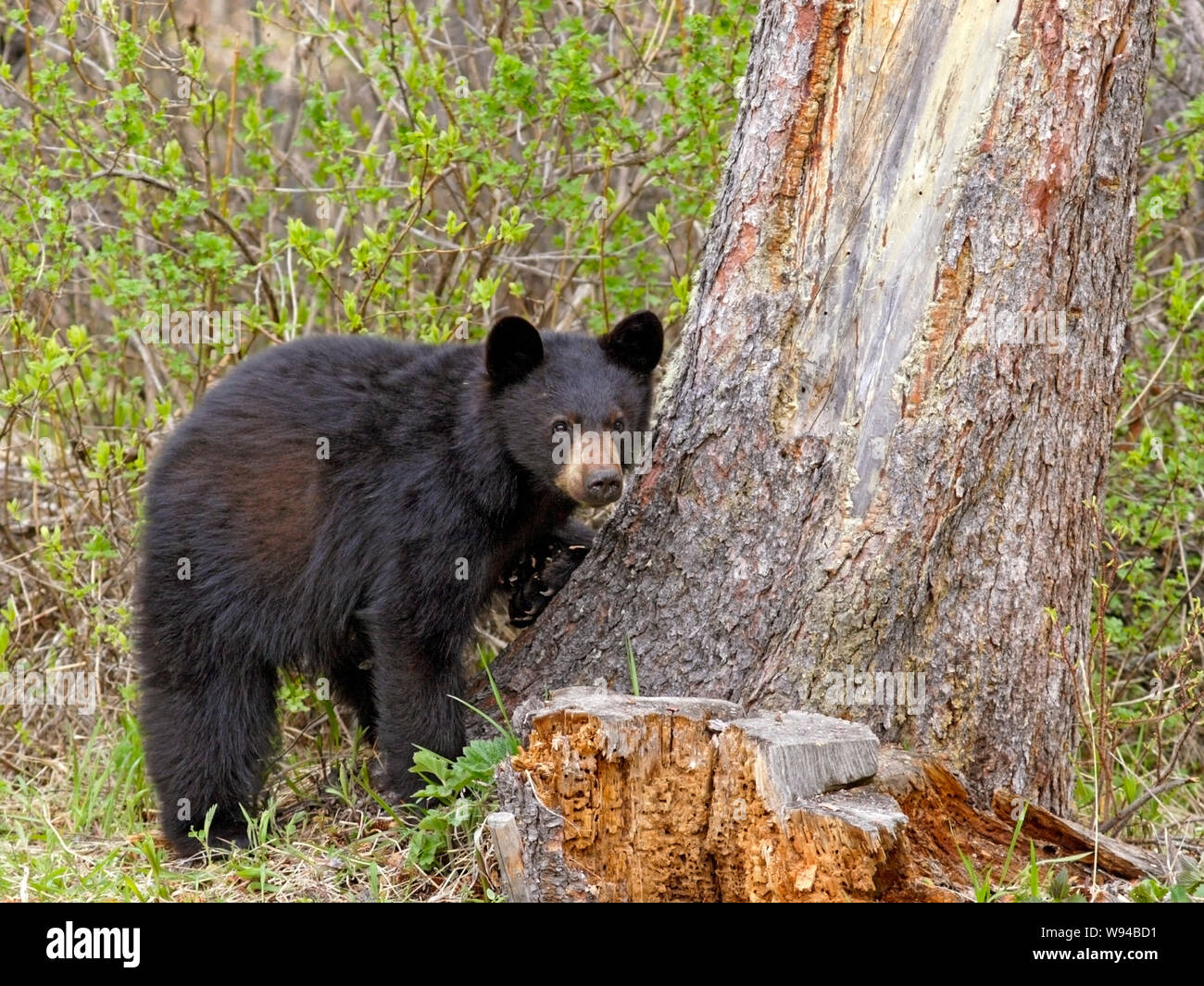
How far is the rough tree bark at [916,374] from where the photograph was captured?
3.95m

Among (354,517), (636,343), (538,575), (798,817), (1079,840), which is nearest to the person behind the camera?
(798,817)

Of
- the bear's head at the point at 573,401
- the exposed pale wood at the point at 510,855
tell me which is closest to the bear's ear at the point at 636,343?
the bear's head at the point at 573,401

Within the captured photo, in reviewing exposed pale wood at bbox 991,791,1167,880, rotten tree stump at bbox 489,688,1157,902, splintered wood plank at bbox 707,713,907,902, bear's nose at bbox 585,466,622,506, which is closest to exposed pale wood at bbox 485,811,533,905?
rotten tree stump at bbox 489,688,1157,902

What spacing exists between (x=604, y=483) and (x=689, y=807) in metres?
1.39

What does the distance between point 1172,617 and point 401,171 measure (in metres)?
4.88

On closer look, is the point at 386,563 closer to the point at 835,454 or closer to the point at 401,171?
the point at 835,454

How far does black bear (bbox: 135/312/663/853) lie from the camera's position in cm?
470

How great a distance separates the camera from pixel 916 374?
13.1ft

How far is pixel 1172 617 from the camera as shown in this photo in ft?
21.9

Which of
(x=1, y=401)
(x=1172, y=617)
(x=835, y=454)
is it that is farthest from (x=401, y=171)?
(x=1172, y=617)

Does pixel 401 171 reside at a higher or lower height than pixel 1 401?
higher

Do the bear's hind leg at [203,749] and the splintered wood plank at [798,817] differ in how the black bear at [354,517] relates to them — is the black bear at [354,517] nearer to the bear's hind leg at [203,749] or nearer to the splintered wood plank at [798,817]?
the bear's hind leg at [203,749]

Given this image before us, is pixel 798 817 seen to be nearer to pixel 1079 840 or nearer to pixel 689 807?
pixel 689 807

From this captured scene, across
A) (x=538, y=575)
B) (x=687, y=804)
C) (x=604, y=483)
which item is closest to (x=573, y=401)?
(x=604, y=483)
